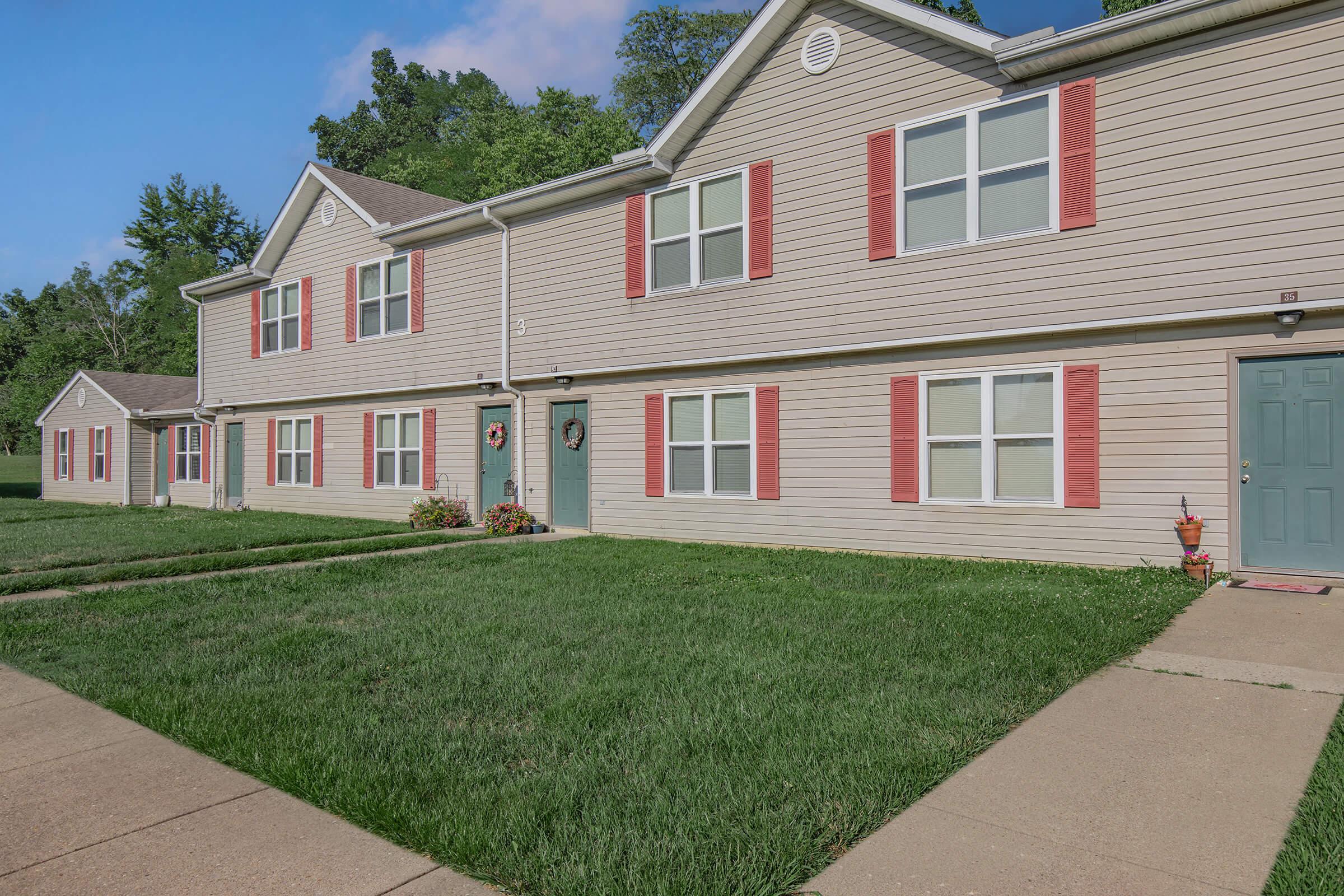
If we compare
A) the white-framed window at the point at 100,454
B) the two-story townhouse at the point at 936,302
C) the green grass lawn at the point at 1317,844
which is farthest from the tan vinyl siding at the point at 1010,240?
the white-framed window at the point at 100,454

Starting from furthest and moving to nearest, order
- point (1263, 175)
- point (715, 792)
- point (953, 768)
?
point (1263, 175) < point (953, 768) < point (715, 792)

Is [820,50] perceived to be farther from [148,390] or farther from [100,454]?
[100,454]

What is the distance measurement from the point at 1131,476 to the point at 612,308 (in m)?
7.21

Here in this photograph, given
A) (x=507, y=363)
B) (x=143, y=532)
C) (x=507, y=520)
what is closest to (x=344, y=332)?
(x=507, y=363)

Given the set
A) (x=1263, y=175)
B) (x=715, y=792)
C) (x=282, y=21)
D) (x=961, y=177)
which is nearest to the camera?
(x=715, y=792)

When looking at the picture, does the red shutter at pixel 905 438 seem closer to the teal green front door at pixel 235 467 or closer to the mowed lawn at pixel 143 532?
the mowed lawn at pixel 143 532

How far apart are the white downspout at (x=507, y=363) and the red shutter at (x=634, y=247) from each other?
2.57 meters

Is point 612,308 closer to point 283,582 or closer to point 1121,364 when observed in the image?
point 283,582

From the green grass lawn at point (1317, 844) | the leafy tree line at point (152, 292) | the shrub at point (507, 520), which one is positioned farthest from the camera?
the leafy tree line at point (152, 292)

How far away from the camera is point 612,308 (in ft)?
40.3

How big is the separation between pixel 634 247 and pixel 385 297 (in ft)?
20.2

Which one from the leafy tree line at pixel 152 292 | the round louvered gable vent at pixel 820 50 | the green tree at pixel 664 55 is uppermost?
the green tree at pixel 664 55

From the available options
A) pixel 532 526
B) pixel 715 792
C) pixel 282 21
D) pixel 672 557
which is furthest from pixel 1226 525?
pixel 282 21

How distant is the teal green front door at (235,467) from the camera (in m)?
19.5
